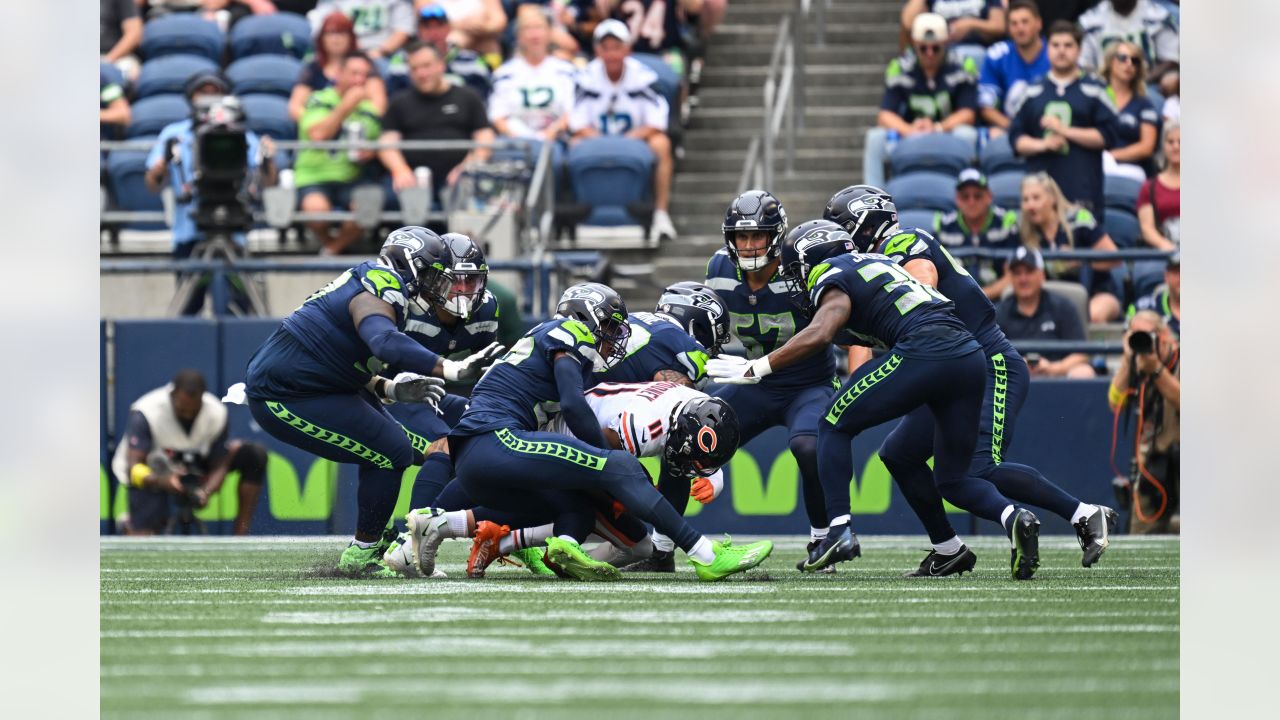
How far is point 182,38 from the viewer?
52.7ft

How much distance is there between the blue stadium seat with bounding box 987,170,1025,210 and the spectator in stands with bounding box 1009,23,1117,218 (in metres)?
0.21

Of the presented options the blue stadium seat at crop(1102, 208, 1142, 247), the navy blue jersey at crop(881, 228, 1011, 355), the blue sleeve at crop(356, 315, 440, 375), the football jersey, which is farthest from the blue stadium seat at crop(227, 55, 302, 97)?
the navy blue jersey at crop(881, 228, 1011, 355)

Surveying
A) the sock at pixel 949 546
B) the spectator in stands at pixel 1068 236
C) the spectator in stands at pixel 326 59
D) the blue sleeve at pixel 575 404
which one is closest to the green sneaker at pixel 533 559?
the blue sleeve at pixel 575 404

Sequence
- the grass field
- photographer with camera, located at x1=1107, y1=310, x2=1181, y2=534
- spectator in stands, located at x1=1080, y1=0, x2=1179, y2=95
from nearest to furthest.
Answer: the grass field → photographer with camera, located at x1=1107, y1=310, x2=1181, y2=534 → spectator in stands, located at x1=1080, y1=0, x2=1179, y2=95

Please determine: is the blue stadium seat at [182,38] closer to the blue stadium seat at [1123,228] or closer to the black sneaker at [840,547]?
the blue stadium seat at [1123,228]

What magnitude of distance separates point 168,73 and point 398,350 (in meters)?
8.45

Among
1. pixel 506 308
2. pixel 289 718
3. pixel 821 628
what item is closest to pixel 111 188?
pixel 506 308

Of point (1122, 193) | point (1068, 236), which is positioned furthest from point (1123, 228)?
point (1068, 236)

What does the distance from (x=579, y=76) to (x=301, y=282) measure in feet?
8.46

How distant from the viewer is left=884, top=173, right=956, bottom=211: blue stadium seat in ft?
44.0

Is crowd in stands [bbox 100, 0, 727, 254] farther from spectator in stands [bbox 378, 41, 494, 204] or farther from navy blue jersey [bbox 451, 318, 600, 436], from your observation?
navy blue jersey [bbox 451, 318, 600, 436]

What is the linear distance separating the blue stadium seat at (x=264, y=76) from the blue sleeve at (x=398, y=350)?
7861 millimetres

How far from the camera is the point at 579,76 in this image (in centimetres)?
1419
